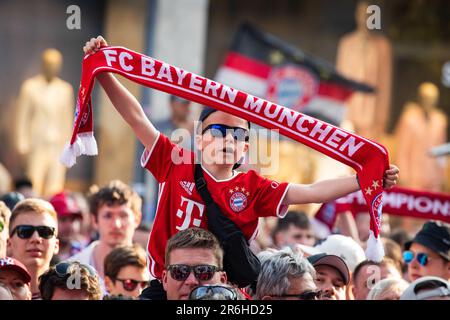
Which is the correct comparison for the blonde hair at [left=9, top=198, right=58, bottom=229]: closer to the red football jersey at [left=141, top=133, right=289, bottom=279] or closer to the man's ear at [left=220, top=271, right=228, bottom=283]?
the red football jersey at [left=141, top=133, right=289, bottom=279]

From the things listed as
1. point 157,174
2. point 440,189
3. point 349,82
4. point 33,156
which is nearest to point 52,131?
point 33,156

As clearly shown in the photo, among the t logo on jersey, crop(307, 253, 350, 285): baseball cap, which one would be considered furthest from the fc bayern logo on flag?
crop(307, 253, 350, 285): baseball cap

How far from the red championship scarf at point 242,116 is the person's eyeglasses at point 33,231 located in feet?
3.75

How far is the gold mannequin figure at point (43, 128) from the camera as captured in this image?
17234 mm

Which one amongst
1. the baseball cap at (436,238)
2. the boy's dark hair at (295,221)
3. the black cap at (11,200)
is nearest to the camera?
the baseball cap at (436,238)

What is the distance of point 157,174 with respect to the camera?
257 inches

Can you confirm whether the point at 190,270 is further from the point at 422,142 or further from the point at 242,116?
the point at 422,142

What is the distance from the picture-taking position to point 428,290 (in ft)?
18.3

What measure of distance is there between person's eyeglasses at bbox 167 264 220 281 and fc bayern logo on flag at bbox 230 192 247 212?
0.56 metres

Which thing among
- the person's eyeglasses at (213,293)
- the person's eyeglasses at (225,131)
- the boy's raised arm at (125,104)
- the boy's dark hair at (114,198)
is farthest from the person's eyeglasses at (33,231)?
the person's eyeglasses at (213,293)

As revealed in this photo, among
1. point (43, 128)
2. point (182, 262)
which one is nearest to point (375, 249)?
point (182, 262)

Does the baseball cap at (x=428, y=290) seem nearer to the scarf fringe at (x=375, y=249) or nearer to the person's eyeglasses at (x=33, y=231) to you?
the scarf fringe at (x=375, y=249)

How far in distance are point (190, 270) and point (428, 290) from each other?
106 cm
